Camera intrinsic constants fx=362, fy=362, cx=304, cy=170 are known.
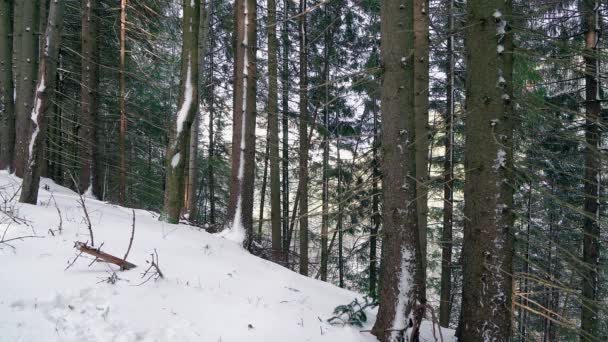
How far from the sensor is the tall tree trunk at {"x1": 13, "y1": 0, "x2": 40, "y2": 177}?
8047 millimetres

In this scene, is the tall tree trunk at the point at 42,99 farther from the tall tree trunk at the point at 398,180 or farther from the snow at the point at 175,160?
the tall tree trunk at the point at 398,180

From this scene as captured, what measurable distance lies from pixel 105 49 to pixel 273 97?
7.24 m

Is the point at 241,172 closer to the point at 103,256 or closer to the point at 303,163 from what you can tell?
the point at 103,256

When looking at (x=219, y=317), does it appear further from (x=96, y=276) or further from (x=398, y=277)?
(x=398, y=277)

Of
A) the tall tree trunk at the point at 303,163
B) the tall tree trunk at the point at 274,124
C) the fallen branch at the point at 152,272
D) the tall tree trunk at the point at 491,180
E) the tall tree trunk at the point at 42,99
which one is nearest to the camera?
the tall tree trunk at the point at 491,180

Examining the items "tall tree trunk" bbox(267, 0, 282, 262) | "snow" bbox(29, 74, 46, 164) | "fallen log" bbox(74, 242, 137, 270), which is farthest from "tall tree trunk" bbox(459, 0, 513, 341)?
"tall tree trunk" bbox(267, 0, 282, 262)

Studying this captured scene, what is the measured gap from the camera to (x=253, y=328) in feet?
12.0

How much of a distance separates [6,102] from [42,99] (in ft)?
16.9

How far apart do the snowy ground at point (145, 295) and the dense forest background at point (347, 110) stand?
39.4 inches

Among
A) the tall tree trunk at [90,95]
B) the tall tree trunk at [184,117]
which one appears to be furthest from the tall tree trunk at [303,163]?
the tall tree trunk at [90,95]

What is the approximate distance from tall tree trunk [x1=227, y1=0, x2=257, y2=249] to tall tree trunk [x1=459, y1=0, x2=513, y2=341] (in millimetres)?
4775

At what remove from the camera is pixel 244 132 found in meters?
7.53

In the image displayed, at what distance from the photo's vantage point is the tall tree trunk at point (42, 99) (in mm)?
5871

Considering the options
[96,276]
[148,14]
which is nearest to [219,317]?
[96,276]
